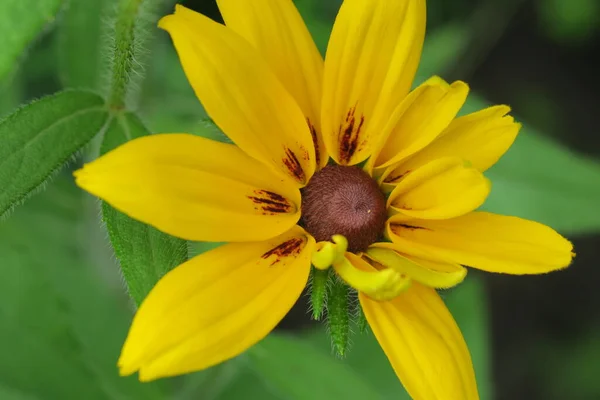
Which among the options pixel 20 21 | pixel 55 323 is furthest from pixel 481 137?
pixel 55 323

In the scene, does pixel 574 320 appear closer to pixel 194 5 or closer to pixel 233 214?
pixel 194 5

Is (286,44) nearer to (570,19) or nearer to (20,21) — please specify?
(20,21)

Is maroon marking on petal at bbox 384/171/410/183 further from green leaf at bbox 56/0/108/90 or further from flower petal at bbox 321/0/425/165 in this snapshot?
green leaf at bbox 56/0/108/90

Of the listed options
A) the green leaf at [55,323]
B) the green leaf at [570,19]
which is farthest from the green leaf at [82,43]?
the green leaf at [570,19]

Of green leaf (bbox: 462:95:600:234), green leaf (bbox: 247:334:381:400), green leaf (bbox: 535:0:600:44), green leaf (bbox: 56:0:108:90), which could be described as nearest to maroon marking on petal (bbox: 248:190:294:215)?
green leaf (bbox: 247:334:381:400)

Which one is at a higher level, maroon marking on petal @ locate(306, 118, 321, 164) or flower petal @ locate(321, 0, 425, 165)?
flower petal @ locate(321, 0, 425, 165)

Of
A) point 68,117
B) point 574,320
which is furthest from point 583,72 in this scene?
point 68,117
